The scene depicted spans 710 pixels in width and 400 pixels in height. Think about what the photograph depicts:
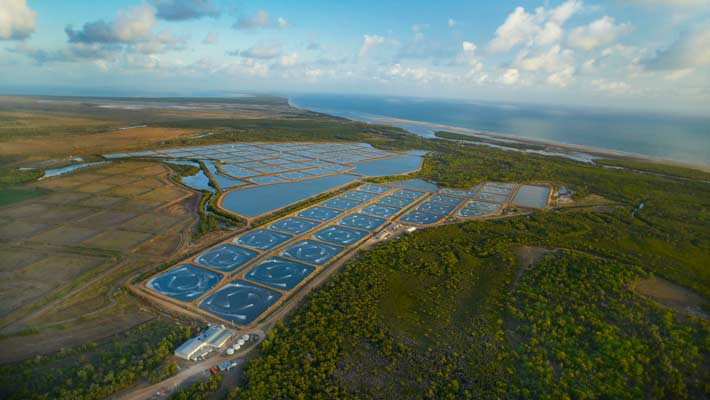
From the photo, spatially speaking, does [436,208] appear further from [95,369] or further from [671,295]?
[95,369]

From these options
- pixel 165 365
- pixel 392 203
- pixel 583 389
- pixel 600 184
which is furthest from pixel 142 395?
pixel 600 184

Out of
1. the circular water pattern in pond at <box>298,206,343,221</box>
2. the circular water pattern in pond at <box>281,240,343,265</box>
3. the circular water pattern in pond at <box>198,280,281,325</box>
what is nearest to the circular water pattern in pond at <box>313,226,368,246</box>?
the circular water pattern in pond at <box>281,240,343,265</box>

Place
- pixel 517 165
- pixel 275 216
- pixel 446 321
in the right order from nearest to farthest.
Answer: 1. pixel 446 321
2. pixel 275 216
3. pixel 517 165

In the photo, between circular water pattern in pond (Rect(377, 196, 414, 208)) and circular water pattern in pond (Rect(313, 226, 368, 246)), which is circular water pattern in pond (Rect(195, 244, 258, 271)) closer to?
circular water pattern in pond (Rect(313, 226, 368, 246))

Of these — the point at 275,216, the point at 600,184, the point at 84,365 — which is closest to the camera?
the point at 84,365

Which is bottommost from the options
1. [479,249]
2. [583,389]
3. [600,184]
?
[583,389]

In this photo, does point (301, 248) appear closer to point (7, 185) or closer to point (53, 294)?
point (53, 294)

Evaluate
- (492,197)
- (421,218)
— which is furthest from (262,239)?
(492,197)
